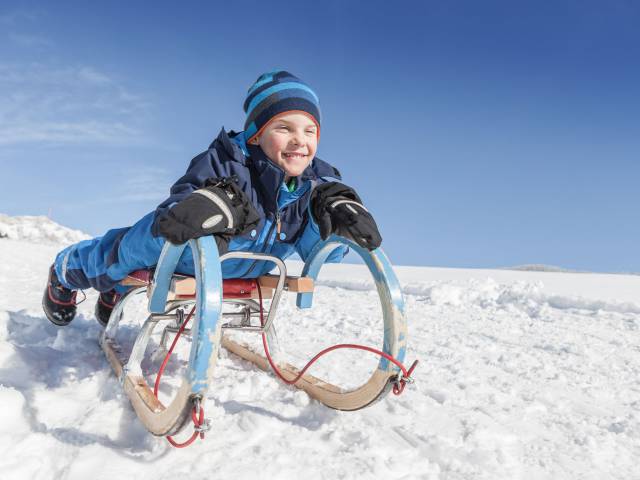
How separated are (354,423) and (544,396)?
3.31 ft

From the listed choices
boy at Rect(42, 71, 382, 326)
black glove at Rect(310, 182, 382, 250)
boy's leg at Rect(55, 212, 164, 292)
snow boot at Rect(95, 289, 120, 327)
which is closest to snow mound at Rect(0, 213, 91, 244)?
snow boot at Rect(95, 289, 120, 327)

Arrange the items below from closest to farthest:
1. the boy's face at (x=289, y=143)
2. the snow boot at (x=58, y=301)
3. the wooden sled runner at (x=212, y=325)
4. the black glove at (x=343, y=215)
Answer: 1. the wooden sled runner at (x=212, y=325)
2. the black glove at (x=343, y=215)
3. the boy's face at (x=289, y=143)
4. the snow boot at (x=58, y=301)

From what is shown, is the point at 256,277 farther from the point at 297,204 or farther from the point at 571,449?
the point at 571,449

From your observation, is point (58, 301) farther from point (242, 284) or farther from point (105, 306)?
point (242, 284)

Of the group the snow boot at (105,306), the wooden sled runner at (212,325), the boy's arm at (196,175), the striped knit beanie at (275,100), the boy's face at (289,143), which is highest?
the striped knit beanie at (275,100)

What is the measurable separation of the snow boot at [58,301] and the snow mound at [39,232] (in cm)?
1788

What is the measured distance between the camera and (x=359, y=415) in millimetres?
1973

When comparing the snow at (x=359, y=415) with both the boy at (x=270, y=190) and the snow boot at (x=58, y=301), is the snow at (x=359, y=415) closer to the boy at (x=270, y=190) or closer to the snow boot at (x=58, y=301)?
the snow boot at (x=58, y=301)

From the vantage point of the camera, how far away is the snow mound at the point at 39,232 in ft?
66.6

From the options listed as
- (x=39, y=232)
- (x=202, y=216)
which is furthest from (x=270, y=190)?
(x=39, y=232)

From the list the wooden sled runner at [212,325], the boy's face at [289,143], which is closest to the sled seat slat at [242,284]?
the wooden sled runner at [212,325]

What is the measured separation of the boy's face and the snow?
0.98 m

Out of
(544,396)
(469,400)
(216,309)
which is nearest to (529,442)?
(469,400)

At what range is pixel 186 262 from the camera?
2.48m
